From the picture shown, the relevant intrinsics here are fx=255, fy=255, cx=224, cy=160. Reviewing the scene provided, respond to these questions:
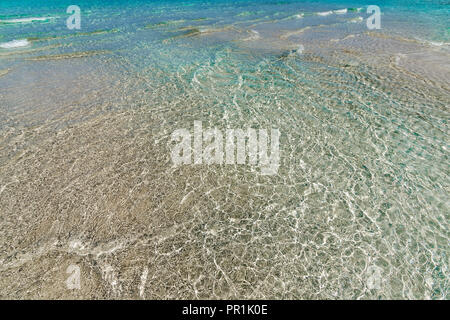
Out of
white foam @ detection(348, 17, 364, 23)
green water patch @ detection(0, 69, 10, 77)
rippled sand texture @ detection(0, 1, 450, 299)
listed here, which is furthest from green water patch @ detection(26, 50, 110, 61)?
white foam @ detection(348, 17, 364, 23)

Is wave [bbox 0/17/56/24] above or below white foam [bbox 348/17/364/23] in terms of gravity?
above

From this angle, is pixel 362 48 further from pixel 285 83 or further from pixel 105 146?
pixel 105 146

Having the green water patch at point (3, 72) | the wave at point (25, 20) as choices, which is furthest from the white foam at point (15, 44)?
the wave at point (25, 20)

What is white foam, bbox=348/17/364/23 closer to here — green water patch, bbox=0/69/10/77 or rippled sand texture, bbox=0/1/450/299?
rippled sand texture, bbox=0/1/450/299

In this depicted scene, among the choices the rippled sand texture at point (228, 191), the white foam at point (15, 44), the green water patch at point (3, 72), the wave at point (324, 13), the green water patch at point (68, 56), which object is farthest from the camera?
the wave at point (324, 13)

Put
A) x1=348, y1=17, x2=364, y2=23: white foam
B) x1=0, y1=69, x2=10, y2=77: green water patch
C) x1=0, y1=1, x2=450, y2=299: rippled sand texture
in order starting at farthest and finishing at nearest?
1. x1=348, y1=17, x2=364, y2=23: white foam
2. x1=0, y1=69, x2=10, y2=77: green water patch
3. x1=0, y1=1, x2=450, y2=299: rippled sand texture

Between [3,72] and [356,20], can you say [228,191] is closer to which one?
[3,72]

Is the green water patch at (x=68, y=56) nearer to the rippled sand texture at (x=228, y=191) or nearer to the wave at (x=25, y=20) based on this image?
the rippled sand texture at (x=228, y=191)
